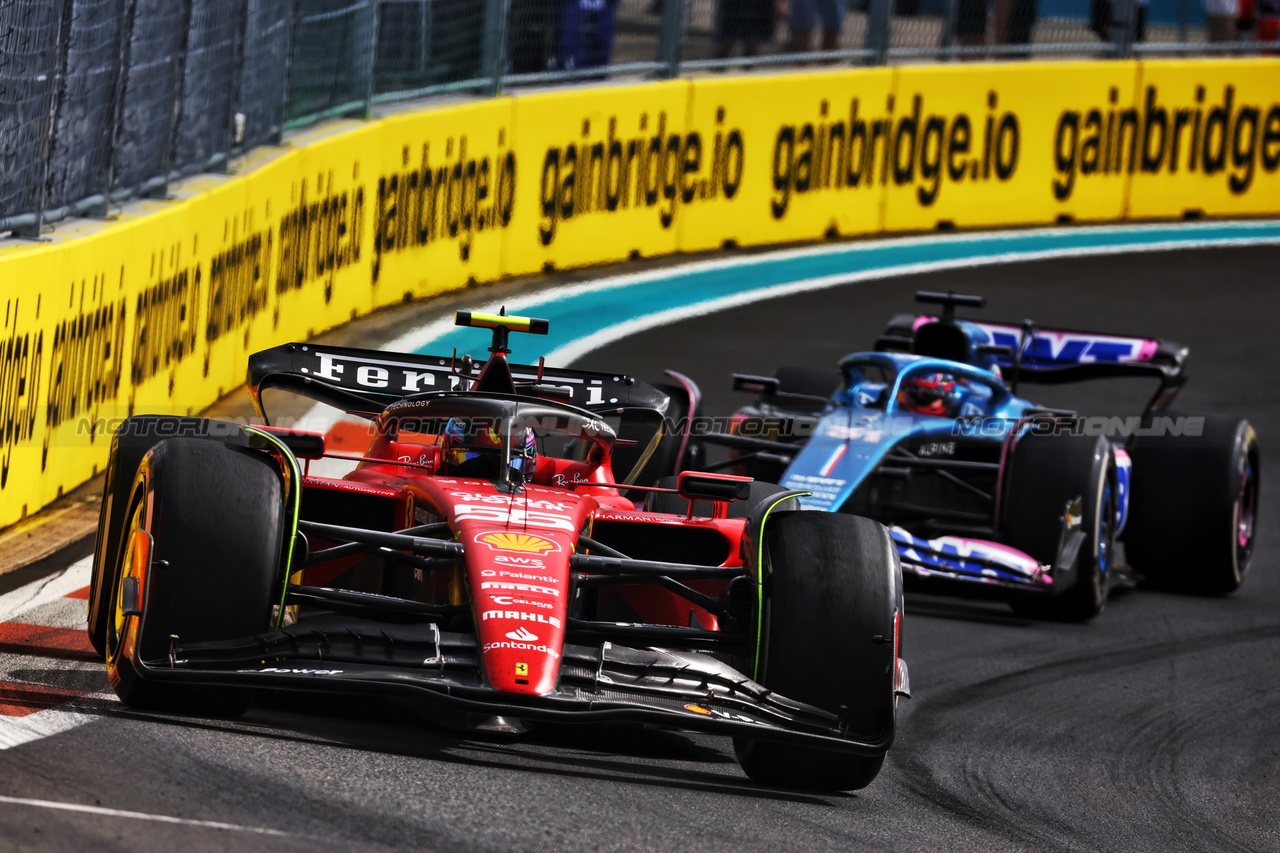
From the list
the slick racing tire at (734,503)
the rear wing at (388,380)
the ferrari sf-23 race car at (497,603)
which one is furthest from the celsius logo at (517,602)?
the rear wing at (388,380)

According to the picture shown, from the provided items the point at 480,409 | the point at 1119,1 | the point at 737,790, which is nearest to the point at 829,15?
the point at 1119,1

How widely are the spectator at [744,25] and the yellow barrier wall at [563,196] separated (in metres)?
0.35

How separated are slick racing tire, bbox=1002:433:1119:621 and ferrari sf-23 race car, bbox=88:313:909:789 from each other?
2732mm

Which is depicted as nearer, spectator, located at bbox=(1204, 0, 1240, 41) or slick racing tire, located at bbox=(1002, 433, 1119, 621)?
slick racing tire, located at bbox=(1002, 433, 1119, 621)

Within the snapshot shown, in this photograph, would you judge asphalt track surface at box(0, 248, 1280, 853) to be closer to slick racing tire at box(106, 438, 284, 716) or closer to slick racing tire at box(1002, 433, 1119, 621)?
slick racing tire at box(106, 438, 284, 716)

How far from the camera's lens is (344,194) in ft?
42.1

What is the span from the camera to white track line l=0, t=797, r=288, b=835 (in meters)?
4.84

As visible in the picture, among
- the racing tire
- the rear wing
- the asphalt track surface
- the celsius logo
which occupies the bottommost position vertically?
the asphalt track surface

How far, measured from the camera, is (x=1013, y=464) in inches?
367

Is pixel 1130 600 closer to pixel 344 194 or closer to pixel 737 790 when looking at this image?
pixel 737 790

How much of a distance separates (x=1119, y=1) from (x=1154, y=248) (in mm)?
2475

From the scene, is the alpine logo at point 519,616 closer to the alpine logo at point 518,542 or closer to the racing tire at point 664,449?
the alpine logo at point 518,542

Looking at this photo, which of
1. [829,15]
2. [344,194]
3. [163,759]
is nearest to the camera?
[163,759]

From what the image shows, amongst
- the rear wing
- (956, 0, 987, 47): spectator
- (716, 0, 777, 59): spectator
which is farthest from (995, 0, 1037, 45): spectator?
the rear wing
